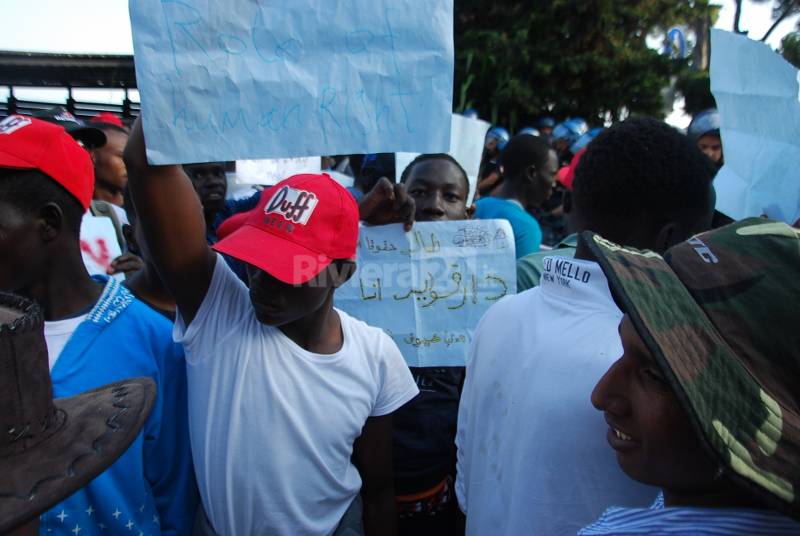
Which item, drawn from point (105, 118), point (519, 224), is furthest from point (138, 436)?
point (519, 224)

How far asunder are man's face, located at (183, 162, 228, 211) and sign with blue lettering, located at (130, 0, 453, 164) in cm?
235

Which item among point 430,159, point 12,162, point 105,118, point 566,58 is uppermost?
point 566,58

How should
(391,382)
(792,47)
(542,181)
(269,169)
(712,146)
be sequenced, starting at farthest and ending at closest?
1. (542,181)
2. (712,146)
3. (269,169)
4. (792,47)
5. (391,382)

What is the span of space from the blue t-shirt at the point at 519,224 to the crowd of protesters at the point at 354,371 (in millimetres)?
1205

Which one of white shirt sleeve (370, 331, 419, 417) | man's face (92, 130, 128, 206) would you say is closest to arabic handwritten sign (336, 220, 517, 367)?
white shirt sleeve (370, 331, 419, 417)

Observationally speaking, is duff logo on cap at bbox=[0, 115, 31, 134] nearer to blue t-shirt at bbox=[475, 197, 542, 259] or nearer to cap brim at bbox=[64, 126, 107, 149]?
cap brim at bbox=[64, 126, 107, 149]

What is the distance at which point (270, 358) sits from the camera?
5.09ft

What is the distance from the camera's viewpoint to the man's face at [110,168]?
3121mm

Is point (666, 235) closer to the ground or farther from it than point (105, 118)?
closer to the ground

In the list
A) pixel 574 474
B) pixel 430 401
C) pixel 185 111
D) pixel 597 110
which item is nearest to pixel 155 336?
pixel 185 111

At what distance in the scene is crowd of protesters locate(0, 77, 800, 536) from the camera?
0.71 m

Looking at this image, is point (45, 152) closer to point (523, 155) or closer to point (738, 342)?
point (738, 342)

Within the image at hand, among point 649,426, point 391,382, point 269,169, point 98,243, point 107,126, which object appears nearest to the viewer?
point 649,426

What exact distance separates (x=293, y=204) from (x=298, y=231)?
0.29ft
